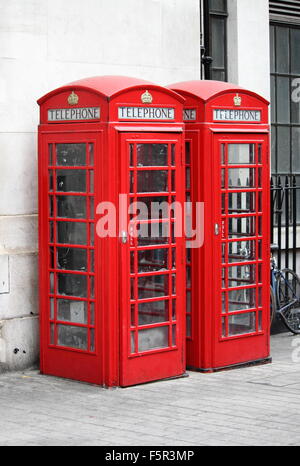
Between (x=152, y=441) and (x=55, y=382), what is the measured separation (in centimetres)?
214

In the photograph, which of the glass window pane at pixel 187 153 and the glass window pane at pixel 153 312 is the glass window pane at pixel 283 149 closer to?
the glass window pane at pixel 187 153

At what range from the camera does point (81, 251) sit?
857 cm

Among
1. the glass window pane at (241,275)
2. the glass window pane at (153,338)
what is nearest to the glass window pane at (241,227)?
the glass window pane at (241,275)

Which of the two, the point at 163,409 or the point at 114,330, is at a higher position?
the point at 114,330

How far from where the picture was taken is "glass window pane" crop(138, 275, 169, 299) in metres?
8.55

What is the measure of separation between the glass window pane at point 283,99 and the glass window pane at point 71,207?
17.3ft

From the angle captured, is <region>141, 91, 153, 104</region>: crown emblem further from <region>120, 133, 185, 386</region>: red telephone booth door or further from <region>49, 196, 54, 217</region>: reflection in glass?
<region>49, 196, 54, 217</region>: reflection in glass

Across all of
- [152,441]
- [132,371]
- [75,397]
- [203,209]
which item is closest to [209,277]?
[203,209]

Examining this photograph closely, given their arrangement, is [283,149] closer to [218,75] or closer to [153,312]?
[218,75]

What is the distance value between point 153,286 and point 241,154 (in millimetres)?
1561

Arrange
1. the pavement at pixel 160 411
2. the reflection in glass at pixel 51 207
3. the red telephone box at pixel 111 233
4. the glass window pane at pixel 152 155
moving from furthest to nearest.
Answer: the reflection in glass at pixel 51 207, the glass window pane at pixel 152 155, the red telephone box at pixel 111 233, the pavement at pixel 160 411

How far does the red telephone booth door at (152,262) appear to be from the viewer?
8352 mm
